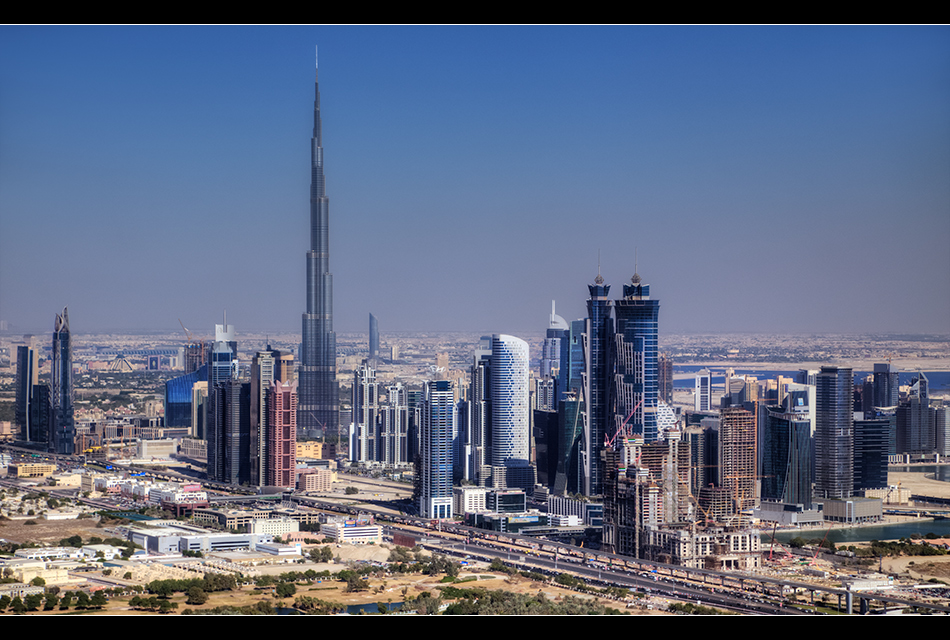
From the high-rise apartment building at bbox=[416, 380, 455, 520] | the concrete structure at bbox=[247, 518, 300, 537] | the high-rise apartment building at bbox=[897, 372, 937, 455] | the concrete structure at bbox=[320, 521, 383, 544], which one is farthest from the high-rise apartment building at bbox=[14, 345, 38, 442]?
the high-rise apartment building at bbox=[897, 372, 937, 455]

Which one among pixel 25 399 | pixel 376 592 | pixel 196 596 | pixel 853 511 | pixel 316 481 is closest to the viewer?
pixel 196 596

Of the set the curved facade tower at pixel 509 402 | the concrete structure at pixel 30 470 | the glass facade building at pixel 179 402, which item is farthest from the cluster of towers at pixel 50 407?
the curved facade tower at pixel 509 402

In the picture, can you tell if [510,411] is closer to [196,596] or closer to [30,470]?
[30,470]

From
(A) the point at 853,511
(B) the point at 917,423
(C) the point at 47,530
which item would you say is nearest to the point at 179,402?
(C) the point at 47,530

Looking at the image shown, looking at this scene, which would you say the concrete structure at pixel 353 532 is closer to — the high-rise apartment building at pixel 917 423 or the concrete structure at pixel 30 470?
the concrete structure at pixel 30 470
